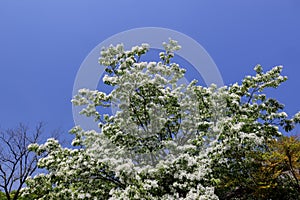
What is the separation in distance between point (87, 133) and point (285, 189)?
612 centimetres

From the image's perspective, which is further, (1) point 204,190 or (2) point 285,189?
(2) point 285,189

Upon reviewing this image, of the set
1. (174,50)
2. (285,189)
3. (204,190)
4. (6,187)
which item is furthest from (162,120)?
(6,187)

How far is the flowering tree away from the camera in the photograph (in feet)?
25.7

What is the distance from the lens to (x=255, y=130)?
9734 mm

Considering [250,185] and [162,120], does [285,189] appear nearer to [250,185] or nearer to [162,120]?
[250,185]

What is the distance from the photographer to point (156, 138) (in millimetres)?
9445

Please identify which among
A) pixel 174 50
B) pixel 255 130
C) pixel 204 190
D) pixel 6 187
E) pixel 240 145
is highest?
pixel 6 187

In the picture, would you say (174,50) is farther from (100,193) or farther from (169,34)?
(100,193)

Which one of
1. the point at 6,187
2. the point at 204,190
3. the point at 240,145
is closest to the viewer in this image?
the point at 204,190

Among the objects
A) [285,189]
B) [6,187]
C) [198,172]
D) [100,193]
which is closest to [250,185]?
[285,189]

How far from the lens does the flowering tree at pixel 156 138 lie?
7.83m

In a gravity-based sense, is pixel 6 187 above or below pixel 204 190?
above

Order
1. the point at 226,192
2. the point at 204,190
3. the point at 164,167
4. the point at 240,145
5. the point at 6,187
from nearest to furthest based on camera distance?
the point at 204,190 → the point at 164,167 → the point at 240,145 → the point at 226,192 → the point at 6,187

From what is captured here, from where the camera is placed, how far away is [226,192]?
1007 centimetres
